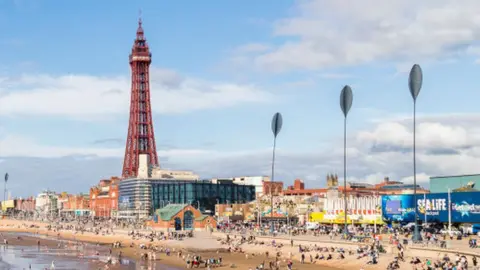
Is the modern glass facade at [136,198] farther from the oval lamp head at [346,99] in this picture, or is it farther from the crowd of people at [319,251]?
the oval lamp head at [346,99]

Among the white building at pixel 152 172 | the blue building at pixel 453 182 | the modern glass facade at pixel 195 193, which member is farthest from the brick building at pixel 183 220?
the white building at pixel 152 172

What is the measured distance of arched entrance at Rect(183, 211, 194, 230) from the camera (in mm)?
107938

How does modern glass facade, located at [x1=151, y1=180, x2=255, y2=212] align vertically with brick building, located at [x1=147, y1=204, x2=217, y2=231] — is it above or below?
above

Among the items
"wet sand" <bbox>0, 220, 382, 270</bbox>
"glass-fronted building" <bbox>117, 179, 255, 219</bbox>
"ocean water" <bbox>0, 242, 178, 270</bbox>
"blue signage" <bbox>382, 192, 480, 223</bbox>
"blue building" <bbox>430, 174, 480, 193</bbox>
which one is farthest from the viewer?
"glass-fronted building" <bbox>117, 179, 255, 219</bbox>

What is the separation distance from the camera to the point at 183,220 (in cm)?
10781

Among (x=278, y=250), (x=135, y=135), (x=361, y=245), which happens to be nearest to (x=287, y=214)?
(x=278, y=250)

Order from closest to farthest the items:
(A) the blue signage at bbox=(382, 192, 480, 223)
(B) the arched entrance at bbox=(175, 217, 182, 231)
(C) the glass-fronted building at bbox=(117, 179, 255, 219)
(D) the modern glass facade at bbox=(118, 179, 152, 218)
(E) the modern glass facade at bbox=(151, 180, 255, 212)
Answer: (A) the blue signage at bbox=(382, 192, 480, 223)
(B) the arched entrance at bbox=(175, 217, 182, 231)
(E) the modern glass facade at bbox=(151, 180, 255, 212)
(C) the glass-fronted building at bbox=(117, 179, 255, 219)
(D) the modern glass facade at bbox=(118, 179, 152, 218)

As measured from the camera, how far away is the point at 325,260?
57000 millimetres

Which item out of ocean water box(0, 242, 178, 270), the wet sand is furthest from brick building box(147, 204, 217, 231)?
ocean water box(0, 242, 178, 270)

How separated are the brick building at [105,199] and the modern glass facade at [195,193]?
1964cm

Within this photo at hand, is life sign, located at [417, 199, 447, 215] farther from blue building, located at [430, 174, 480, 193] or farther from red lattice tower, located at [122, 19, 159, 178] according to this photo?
red lattice tower, located at [122, 19, 159, 178]

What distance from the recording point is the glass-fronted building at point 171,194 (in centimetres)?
15475

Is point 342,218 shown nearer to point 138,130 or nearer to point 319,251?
point 319,251

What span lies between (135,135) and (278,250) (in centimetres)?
11074
